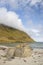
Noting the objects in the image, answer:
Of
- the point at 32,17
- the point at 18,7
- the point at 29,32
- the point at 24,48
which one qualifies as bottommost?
the point at 24,48

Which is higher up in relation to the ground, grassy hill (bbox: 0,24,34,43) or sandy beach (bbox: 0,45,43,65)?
grassy hill (bbox: 0,24,34,43)

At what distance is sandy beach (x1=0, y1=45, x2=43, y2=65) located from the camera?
2490 millimetres

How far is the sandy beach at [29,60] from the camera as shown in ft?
8.17

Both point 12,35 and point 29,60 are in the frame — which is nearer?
point 29,60

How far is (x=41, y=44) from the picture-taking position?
2.61 meters

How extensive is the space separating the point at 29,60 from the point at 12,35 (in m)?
0.48

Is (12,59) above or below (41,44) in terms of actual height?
below

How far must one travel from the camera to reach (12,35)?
2.64 metres

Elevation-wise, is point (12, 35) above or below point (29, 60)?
above

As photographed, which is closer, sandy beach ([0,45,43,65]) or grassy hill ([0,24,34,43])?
sandy beach ([0,45,43,65])

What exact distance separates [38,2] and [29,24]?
1.33 feet

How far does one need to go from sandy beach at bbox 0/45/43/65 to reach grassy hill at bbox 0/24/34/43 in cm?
21

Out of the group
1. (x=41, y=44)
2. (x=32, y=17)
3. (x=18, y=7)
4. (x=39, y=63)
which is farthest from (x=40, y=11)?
(x=39, y=63)

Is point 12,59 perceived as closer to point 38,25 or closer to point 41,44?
point 41,44
